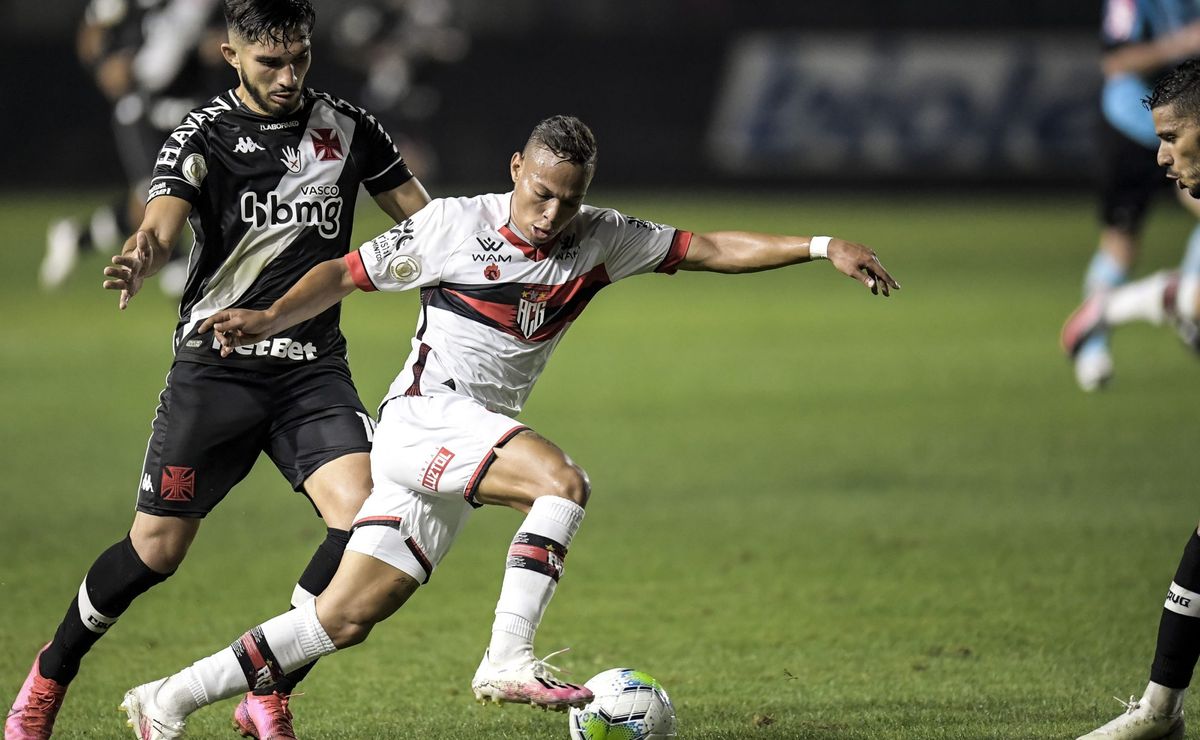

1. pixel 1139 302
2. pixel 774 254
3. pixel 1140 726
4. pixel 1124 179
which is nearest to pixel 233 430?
pixel 774 254

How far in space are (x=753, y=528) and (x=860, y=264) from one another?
3.55 meters

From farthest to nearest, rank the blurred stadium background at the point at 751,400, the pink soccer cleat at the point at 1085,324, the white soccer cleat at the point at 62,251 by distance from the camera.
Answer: the white soccer cleat at the point at 62,251, the pink soccer cleat at the point at 1085,324, the blurred stadium background at the point at 751,400

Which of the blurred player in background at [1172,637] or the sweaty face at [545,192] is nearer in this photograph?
the blurred player in background at [1172,637]

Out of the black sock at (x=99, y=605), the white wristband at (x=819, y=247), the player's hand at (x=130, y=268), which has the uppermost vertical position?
the white wristband at (x=819, y=247)

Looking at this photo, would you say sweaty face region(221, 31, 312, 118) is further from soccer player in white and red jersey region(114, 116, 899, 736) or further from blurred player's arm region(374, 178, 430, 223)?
soccer player in white and red jersey region(114, 116, 899, 736)

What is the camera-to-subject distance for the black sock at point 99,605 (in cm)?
491

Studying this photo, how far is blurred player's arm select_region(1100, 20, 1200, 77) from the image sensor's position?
9.78 metres

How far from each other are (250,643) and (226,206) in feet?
4.68

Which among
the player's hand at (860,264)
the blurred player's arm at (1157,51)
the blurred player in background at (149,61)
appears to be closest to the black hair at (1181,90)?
the player's hand at (860,264)

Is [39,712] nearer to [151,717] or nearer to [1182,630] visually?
[151,717]

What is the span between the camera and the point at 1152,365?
505 inches

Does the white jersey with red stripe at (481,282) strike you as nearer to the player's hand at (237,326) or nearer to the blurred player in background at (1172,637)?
the player's hand at (237,326)

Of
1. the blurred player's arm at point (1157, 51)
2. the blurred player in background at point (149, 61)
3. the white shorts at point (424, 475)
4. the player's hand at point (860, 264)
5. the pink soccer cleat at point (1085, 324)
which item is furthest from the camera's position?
the blurred player in background at point (149, 61)

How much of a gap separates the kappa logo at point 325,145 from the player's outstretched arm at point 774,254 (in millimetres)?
1197
